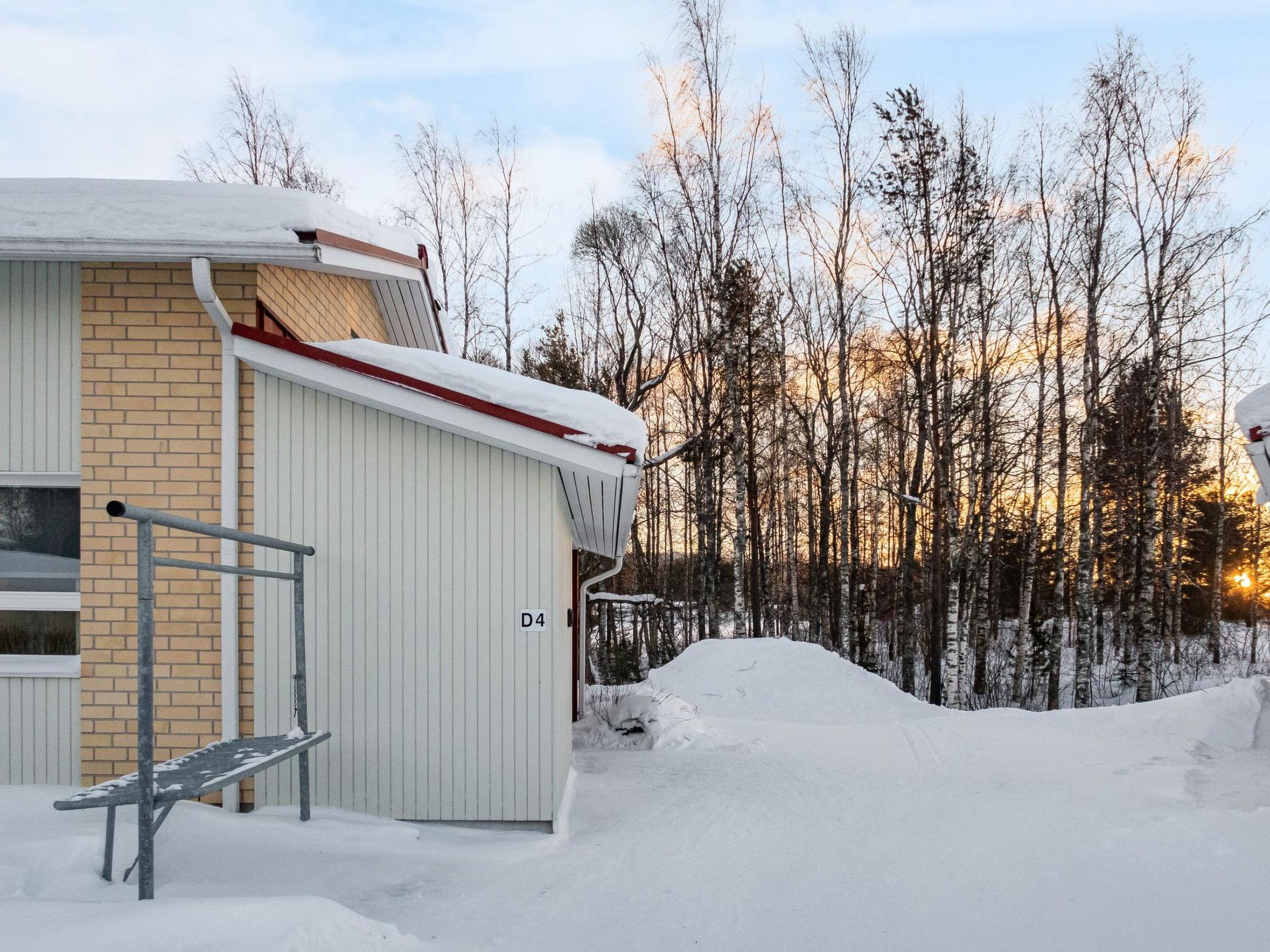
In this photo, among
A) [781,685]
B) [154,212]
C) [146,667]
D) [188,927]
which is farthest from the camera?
[781,685]

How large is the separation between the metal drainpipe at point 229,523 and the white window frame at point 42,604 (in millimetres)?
1002

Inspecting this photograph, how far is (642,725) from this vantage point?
10602 mm

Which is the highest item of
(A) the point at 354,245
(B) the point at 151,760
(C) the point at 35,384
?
(A) the point at 354,245

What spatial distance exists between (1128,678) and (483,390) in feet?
55.4

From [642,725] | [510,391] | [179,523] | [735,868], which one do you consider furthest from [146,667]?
[642,725]

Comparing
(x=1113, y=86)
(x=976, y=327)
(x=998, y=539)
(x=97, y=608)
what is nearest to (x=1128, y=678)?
(x=998, y=539)

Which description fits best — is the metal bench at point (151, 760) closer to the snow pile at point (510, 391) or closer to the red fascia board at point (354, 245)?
the snow pile at point (510, 391)

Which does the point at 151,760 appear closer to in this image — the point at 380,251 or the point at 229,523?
the point at 229,523

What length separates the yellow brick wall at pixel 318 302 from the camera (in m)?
6.57

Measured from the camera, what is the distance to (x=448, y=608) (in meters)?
6.04

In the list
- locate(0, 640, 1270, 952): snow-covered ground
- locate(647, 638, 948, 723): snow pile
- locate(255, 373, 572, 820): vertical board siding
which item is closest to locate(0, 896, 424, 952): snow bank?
locate(0, 640, 1270, 952): snow-covered ground

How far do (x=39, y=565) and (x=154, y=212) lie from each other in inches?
104

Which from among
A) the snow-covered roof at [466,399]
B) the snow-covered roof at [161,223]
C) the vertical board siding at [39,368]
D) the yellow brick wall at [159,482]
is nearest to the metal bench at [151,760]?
the yellow brick wall at [159,482]

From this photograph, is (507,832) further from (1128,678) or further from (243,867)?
(1128,678)
